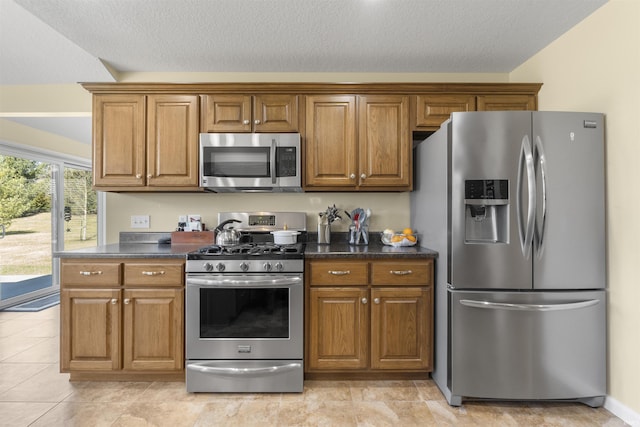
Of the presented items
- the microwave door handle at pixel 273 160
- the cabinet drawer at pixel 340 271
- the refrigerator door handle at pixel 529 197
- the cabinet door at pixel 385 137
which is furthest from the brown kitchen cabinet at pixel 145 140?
the refrigerator door handle at pixel 529 197

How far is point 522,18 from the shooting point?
2.30 metres

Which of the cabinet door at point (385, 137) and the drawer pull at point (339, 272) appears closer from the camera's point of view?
the drawer pull at point (339, 272)

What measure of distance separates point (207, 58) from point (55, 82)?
1753mm

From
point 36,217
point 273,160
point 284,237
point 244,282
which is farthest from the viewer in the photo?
point 36,217

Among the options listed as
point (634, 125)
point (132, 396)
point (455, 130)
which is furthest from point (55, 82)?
point (634, 125)

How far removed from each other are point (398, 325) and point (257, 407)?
42.2 inches

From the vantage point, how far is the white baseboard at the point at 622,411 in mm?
1930

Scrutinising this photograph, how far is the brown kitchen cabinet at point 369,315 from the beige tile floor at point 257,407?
0.62 ft

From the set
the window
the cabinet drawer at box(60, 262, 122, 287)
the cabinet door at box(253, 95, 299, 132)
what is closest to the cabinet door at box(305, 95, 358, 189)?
the cabinet door at box(253, 95, 299, 132)

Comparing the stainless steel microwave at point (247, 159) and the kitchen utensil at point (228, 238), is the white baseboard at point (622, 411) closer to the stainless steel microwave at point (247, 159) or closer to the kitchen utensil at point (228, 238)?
the stainless steel microwave at point (247, 159)

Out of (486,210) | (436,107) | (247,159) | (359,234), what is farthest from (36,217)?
(486,210)

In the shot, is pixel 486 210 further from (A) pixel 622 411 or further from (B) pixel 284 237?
(B) pixel 284 237

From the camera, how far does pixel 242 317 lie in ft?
7.64

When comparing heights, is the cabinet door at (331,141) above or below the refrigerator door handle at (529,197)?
above
